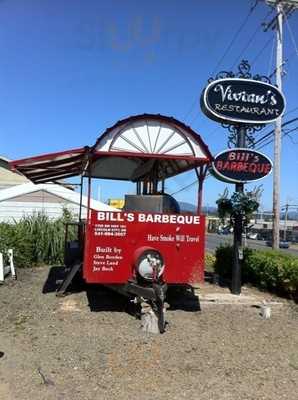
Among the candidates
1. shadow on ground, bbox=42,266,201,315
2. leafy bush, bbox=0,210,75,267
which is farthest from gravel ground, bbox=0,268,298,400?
leafy bush, bbox=0,210,75,267

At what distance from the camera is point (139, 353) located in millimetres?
6602

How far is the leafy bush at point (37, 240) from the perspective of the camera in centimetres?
1570

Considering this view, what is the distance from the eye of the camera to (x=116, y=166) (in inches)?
544

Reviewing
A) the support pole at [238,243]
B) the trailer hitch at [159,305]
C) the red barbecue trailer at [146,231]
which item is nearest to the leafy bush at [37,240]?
the red barbecue trailer at [146,231]

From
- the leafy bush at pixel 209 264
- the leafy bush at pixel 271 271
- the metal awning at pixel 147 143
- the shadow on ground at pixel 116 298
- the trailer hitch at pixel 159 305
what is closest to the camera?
the trailer hitch at pixel 159 305

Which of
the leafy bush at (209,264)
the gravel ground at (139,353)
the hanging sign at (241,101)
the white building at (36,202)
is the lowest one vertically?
the gravel ground at (139,353)

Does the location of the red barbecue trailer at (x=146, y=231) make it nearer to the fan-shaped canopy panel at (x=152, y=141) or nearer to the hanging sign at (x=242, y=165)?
the fan-shaped canopy panel at (x=152, y=141)

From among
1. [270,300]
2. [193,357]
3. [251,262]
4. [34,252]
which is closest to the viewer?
[193,357]

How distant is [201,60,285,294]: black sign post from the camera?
1117 cm

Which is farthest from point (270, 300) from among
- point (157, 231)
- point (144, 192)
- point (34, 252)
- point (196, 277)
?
point (34, 252)

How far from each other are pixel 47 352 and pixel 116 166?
7741 millimetres

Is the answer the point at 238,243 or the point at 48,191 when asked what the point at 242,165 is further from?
the point at 48,191

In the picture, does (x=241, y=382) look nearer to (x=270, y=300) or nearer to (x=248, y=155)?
(x=270, y=300)

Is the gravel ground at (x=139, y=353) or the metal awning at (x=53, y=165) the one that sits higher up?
the metal awning at (x=53, y=165)
